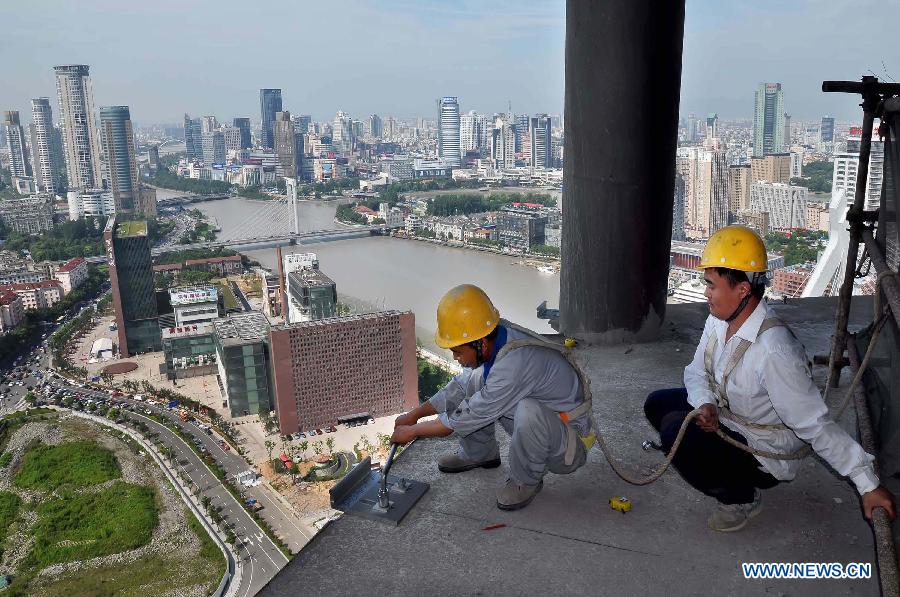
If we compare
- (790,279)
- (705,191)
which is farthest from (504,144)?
(790,279)

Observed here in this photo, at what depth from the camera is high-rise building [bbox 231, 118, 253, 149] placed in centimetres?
3497

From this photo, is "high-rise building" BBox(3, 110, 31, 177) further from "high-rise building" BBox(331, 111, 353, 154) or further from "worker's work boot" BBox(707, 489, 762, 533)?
"worker's work boot" BBox(707, 489, 762, 533)

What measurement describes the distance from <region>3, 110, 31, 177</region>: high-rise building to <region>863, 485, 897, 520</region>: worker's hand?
31.6 m

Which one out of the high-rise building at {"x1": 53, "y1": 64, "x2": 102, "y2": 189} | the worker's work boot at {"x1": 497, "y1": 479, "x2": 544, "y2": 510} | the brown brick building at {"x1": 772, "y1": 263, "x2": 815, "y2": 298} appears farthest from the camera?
the high-rise building at {"x1": 53, "y1": 64, "x2": 102, "y2": 189}

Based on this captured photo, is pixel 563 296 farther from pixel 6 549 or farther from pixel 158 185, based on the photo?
pixel 158 185

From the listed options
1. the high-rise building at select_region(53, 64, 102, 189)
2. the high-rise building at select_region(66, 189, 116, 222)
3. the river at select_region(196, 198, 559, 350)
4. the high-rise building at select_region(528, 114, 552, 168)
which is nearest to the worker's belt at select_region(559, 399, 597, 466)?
the river at select_region(196, 198, 559, 350)

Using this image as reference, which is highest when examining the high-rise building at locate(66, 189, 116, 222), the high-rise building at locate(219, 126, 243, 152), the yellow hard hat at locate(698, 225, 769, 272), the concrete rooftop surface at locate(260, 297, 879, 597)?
the high-rise building at locate(219, 126, 243, 152)

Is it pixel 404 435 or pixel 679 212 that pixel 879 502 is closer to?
pixel 404 435

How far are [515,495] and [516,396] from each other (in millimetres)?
121

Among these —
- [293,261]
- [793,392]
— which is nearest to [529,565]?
[793,392]

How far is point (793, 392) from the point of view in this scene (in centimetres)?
63

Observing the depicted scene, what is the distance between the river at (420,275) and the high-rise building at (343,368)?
1.92 meters

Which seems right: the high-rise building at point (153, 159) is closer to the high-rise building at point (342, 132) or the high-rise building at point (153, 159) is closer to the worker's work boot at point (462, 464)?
the high-rise building at point (342, 132)

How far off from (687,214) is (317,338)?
10.6 metres
